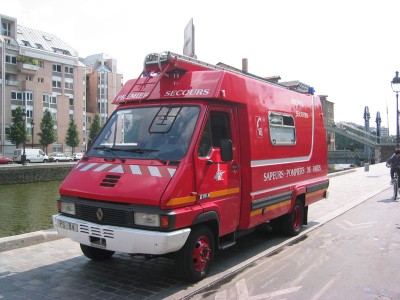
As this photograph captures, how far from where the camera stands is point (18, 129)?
58375 millimetres

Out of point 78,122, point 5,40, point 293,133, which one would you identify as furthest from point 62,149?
point 293,133

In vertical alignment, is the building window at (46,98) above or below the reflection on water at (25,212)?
above

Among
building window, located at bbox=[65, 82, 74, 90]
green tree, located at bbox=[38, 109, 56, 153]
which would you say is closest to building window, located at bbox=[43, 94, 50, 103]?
building window, located at bbox=[65, 82, 74, 90]

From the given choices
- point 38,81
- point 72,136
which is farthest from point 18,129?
point 38,81

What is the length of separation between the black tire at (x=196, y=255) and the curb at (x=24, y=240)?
3291 millimetres

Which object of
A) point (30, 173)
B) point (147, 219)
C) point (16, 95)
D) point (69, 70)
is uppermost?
point (69, 70)

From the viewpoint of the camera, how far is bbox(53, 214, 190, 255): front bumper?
15.5 feet

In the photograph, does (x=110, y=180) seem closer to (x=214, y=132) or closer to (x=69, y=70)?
(x=214, y=132)

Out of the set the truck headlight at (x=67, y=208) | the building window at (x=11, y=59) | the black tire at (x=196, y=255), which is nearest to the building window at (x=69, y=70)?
the building window at (x=11, y=59)

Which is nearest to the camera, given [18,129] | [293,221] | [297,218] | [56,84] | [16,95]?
[293,221]

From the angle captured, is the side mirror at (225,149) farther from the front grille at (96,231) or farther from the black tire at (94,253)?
the black tire at (94,253)

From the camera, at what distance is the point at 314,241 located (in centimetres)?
816

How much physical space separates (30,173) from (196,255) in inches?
1157

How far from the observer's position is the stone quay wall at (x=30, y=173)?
1155 inches
